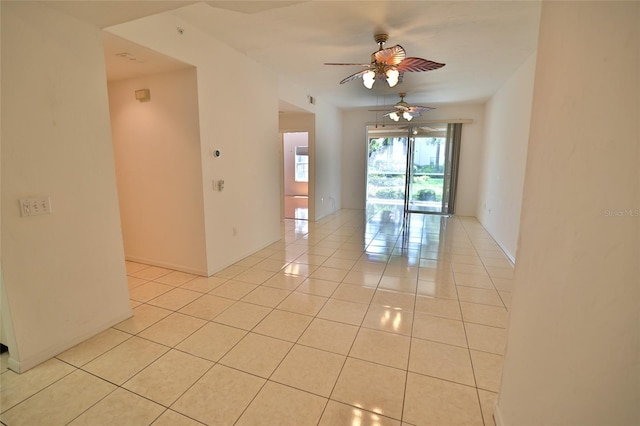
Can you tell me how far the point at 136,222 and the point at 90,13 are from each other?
2531mm

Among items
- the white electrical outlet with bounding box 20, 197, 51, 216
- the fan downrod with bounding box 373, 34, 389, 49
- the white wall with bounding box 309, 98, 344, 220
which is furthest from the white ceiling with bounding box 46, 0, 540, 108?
the white wall with bounding box 309, 98, 344, 220

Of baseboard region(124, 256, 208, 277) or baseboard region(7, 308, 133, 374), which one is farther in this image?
baseboard region(124, 256, 208, 277)

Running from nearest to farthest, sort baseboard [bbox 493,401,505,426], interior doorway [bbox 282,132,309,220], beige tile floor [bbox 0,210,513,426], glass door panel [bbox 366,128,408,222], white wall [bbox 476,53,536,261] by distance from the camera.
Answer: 1. baseboard [bbox 493,401,505,426]
2. beige tile floor [bbox 0,210,513,426]
3. white wall [bbox 476,53,536,261]
4. glass door panel [bbox 366,128,408,222]
5. interior doorway [bbox 282,132,309,220]

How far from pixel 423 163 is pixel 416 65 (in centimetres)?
504

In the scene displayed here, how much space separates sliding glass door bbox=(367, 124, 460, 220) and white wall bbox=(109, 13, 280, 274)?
3.71 metres

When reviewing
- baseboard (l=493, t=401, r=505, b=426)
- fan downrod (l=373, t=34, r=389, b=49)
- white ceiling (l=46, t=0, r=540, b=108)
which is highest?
white ceiling (l=46, t=0, r=540, b=108)

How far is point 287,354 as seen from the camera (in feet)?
6.95

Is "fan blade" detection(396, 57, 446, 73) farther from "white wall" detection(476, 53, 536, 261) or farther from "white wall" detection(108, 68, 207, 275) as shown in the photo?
"white wall" detection(108, 68, 207, 275)

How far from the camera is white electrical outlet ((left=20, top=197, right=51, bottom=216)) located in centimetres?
189

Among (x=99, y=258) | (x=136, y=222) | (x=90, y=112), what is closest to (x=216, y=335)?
(x=99, y=258)

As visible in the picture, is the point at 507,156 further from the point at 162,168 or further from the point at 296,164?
the point at 296,164

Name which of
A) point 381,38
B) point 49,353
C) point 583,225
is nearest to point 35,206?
point 49,353

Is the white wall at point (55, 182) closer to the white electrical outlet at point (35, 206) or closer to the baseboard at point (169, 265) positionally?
the white electrical outlet at point (35, 206)

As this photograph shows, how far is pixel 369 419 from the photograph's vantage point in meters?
1.59
